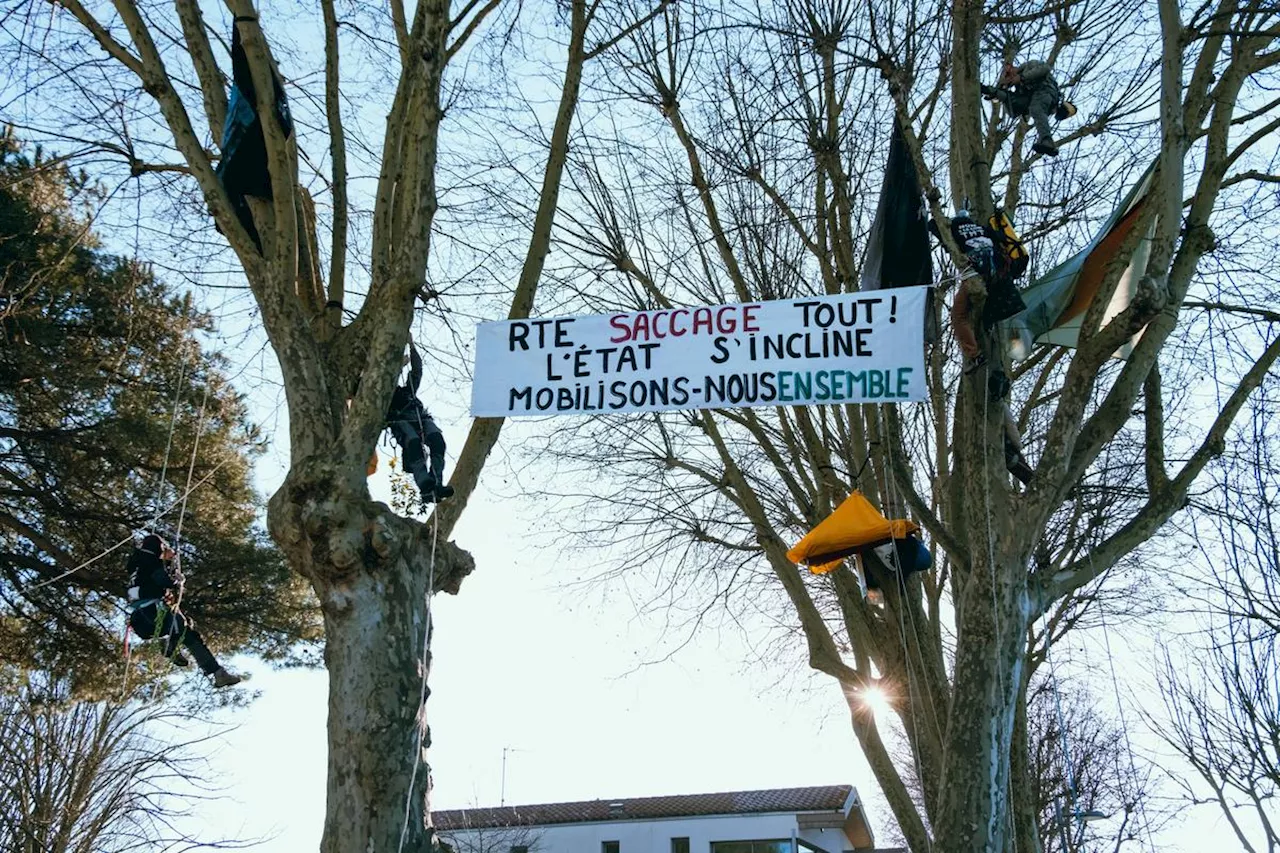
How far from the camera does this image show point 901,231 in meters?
6.93

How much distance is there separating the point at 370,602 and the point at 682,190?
208 inches

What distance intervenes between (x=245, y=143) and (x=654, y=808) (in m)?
24.5

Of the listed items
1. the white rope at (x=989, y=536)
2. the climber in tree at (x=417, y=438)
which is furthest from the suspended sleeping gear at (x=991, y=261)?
the climber in tree at (x=417, y=438)

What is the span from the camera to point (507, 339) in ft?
20.6

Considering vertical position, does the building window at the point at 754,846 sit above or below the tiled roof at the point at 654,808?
below

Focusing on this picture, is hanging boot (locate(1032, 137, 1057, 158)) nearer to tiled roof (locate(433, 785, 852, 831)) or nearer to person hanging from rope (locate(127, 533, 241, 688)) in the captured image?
person hanging from rope (locate(127, 533, 241, 688))

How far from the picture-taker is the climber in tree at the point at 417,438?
20.6ft

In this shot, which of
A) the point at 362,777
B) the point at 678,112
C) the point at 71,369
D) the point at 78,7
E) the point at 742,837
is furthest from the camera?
the point at 742,837

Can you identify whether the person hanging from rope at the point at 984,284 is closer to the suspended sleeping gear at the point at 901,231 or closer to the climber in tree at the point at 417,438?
the suspended sleeping gear at the point at 901,231

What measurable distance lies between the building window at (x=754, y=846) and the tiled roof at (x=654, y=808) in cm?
67

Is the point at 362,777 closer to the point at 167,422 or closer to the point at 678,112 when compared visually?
the point at 678,112

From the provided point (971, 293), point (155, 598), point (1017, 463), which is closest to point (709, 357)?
point (971, 293)

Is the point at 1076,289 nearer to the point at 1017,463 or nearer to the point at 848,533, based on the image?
the point at 1017,463

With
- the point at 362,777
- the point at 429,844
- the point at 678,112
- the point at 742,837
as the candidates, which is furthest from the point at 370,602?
the point at 742,837
